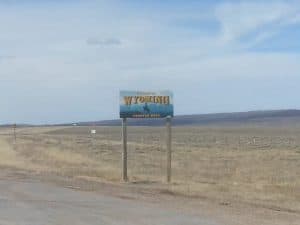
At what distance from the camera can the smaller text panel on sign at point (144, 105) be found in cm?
2470

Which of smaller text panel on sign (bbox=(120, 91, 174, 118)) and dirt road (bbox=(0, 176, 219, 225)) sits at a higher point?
smaller text panel on sign (bbox=(120, 91, 174, 118))

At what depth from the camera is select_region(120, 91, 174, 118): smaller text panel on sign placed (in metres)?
24.7

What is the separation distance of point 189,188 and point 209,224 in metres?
8.21

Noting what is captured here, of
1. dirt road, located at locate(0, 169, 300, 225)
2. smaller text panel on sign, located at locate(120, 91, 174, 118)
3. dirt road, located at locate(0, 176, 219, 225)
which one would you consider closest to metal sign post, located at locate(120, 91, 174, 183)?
smaller text panel on sign, located at locate(120, 91, 174, 118)

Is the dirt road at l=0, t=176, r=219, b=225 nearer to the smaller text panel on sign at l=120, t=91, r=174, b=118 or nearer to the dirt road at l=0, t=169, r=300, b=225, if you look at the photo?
the dirt road at l=0, t=169, r=300, b=225

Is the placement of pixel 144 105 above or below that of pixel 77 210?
above

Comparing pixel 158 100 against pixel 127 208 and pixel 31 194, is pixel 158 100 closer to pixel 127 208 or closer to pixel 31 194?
pixel 31 194

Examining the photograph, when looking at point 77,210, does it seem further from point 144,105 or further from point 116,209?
point 144,105

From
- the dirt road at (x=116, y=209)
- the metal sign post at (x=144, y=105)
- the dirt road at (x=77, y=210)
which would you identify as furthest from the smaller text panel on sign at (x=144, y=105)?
the dirt road at (x=77, y=210)

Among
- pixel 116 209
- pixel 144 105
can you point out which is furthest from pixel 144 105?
pixel 116 209

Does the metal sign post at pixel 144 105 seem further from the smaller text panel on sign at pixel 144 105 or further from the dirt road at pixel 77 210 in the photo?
the dirt road at pixel 77 210

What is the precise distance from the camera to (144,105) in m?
24.7

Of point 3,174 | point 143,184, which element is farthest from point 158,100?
point 3,174

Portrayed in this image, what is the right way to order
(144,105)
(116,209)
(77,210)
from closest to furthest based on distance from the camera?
(77,210), (116,209), (144,105)
